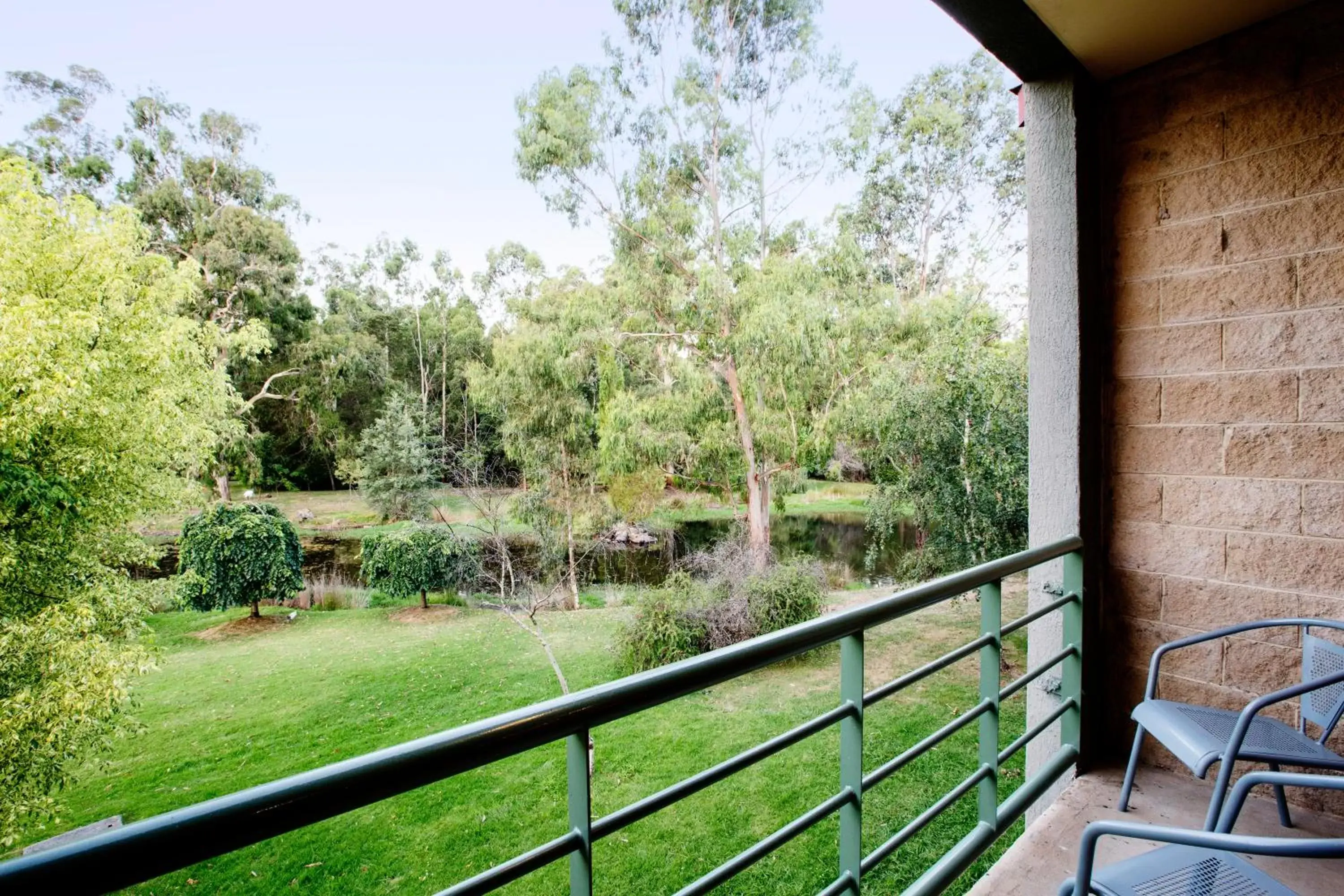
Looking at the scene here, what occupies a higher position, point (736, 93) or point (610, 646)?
point (736, 93)

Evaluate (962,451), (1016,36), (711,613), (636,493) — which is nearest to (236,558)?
(636,493)

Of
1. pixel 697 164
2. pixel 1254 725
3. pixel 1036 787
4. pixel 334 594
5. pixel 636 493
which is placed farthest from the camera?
pixel 334 594

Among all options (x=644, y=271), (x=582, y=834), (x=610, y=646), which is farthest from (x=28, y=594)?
(x=644, y=271)

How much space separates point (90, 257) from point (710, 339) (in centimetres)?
765

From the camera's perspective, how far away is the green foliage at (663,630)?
292 inches

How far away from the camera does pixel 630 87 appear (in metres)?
12.6

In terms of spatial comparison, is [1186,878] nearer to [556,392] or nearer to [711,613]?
[711,613]

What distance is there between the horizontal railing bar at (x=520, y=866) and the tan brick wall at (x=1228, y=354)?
6.29ft

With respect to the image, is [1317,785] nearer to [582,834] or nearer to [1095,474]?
[582,834]

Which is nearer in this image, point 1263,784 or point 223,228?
point 1263,784

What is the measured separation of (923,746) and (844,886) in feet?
1.05

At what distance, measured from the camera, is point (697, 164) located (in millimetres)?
12633

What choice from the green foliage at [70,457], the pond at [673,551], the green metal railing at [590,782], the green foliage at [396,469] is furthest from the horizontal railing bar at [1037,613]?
the green foliage at [396,469]

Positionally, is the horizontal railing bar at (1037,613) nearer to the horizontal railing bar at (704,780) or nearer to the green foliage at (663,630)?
the horizontal railing bar at (704,780)
